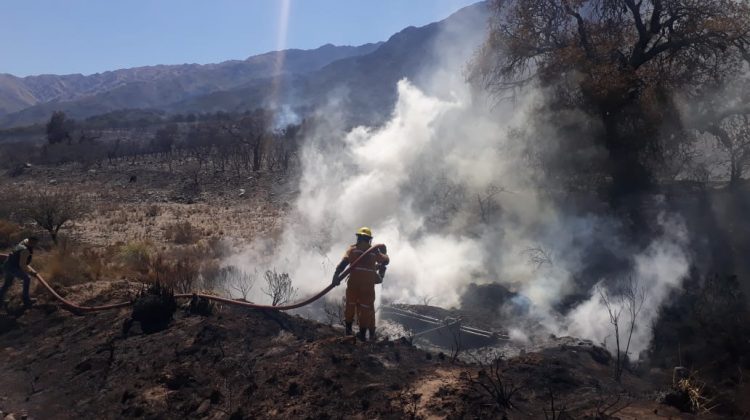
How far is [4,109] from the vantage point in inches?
6216

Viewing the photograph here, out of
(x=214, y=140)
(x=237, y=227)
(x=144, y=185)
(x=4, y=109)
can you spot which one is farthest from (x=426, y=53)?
(x=4, y=109)

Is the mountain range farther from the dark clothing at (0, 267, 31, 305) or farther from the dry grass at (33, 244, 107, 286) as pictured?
the dark clothing at (0, 267, 31, 305)

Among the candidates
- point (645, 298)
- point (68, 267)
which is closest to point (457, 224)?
point (645, 298)

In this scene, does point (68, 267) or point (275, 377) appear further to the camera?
point (68, 267)

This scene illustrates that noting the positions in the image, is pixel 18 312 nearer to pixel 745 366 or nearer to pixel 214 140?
pixel 745 366

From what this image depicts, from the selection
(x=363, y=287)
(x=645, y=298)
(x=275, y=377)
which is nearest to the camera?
(x=275, y=377)

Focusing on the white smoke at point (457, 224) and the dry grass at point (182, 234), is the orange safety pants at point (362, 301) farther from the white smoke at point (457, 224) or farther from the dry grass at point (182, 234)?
the dry grass at point (182, 234)

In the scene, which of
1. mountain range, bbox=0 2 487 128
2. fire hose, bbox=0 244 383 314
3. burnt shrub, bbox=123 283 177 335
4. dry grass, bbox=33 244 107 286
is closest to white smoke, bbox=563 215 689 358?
fire hose, bbox=0 244 383 314

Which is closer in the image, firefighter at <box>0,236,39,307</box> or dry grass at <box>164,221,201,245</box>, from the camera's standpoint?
firefighter at <box>0,236,39,307</box>

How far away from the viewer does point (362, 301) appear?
718cm

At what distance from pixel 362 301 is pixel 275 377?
6.46 ft

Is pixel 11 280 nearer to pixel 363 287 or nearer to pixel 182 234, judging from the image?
pixel 363 287

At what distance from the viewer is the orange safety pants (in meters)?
7.13

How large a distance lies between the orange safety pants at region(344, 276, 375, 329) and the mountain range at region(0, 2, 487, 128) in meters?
35.3
